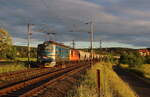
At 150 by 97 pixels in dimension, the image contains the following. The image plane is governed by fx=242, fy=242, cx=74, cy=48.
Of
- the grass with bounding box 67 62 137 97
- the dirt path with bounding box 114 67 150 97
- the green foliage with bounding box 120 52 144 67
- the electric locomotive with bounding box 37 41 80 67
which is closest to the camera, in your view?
the grass with bounding box 67 62 137 97

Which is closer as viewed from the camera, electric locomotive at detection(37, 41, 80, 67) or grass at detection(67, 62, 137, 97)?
grass at detection(67, 62, 137, 97)

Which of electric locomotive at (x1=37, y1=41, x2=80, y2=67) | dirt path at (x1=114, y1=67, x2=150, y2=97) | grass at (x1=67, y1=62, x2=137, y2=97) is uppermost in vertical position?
electric locomotive at (x1=37, y1=41, x2=80, y2=67)

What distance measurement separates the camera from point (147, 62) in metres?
132

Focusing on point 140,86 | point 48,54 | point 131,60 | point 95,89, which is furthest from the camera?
point 131,60

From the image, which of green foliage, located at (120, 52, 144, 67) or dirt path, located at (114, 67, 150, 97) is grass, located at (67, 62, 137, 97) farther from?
green foliage, located at (120, 52, 144, 67)

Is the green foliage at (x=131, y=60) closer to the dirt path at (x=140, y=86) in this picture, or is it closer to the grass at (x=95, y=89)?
the dirt path at (x=140, y=86)

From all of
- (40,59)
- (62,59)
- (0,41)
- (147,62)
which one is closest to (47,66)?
(40,59)

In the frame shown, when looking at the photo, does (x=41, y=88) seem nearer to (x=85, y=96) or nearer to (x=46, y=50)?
(x=85, y=96)

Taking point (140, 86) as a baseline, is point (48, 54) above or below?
above

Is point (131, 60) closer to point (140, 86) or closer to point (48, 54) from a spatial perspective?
point (140, 86)

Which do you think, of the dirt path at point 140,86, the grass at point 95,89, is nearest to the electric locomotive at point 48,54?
the grass at point 95,89

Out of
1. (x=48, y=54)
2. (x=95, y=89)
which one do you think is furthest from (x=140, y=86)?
→ (x=95, y=89)

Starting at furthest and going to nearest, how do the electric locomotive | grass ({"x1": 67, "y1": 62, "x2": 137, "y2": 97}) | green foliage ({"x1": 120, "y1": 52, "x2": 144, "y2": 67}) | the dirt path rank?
green foliage ({"x1": 120, "y1": 52, "x2": 144, "y2": 67})
the dirt path
the electric locomotive
grass ({"x1": 67, "y1": 62, "x2": 137, "y2": 97})

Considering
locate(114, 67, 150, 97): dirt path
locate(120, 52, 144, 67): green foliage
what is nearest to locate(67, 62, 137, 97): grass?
locate(114, 67, 150, 97): dirt path
